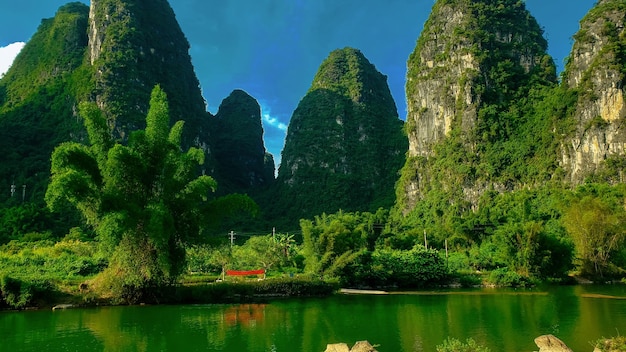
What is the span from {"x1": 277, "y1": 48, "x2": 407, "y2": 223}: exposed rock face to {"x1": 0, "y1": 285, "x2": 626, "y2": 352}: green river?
191 feet

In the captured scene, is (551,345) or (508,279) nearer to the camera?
(551,345)

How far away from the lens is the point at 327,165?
268 feet

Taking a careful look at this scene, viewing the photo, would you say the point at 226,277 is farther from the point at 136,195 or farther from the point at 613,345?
the point at 613,345

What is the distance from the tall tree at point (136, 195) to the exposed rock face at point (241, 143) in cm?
6868

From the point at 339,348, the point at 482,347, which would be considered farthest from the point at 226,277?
the point at 482,347

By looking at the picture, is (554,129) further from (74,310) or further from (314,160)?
(74,310)

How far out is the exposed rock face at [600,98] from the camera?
145ft

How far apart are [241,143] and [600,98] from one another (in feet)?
208

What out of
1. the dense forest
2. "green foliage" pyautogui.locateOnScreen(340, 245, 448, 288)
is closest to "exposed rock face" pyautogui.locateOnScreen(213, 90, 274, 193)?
the dense forest

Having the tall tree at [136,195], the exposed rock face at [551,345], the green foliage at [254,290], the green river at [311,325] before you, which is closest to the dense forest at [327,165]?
the tall tree at [136,195]

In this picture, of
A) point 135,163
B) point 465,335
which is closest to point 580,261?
point 465,335

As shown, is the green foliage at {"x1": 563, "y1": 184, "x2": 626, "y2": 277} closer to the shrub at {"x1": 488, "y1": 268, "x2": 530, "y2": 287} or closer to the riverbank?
the shrub at {"x1": 488, "y1": 268, "x2": 530, "y2": 287}

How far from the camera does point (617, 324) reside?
12.2 meters

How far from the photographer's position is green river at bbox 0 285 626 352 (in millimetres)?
10141
